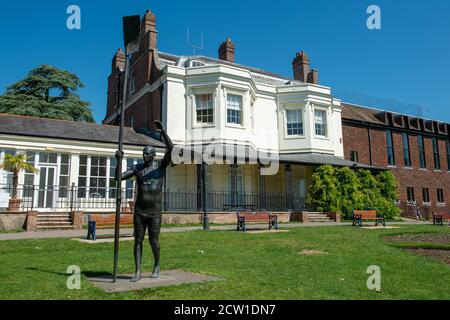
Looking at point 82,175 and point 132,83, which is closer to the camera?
point 82,175

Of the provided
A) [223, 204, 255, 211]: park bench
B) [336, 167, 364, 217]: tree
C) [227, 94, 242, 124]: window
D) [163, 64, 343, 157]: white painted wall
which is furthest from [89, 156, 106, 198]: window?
[336, 167, 364, 217]: tree

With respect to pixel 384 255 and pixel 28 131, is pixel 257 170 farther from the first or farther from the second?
pixel 384 255

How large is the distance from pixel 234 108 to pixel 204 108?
6.20 ft

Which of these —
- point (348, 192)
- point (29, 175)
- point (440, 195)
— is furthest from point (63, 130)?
point (440, 195)

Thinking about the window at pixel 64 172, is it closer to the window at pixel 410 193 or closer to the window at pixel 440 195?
the window at pixel 410 193

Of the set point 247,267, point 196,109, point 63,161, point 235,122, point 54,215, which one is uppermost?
point 196,109

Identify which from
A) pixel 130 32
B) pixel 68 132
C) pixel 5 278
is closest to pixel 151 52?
pixel 68 132

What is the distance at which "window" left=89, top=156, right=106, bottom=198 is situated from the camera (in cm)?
2034

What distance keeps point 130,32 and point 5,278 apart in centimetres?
476

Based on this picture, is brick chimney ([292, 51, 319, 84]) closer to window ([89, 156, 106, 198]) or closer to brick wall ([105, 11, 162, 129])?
brick wall ([105, 11, 162, 129])

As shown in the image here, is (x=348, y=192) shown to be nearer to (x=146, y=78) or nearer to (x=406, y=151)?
(x=406, y=151)

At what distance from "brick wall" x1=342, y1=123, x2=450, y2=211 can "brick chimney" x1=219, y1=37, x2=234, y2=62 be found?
425 inches

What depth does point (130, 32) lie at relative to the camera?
6.97 m

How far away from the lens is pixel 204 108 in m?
24.1
